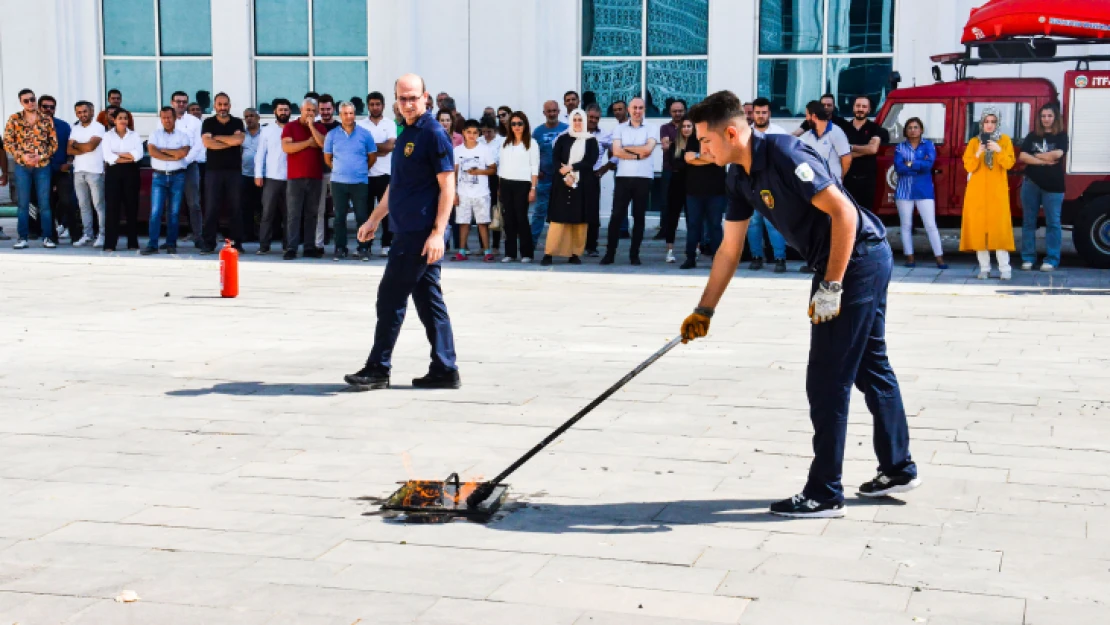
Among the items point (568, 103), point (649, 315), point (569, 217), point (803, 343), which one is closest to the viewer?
point (803, 343)

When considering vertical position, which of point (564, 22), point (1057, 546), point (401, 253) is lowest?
point (1057, 546)

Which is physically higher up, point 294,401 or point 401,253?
point 401,253

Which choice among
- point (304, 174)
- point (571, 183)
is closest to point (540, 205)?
point (571, 183)

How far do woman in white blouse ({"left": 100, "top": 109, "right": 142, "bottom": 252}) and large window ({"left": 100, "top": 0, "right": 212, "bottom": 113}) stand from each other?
5.50m

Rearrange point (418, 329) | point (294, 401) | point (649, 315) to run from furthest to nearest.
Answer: point (649, 315)
point (418, 329)
point (294, 401)

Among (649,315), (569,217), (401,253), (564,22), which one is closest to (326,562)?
(401,253)

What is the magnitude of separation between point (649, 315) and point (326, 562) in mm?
6817

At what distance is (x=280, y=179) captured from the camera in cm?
1622

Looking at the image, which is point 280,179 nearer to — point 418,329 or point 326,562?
point 418,329

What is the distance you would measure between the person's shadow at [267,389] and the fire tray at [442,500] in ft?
7.62

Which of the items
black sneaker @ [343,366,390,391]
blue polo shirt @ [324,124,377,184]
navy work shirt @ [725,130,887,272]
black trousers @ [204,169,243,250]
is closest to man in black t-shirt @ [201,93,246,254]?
black trousers @ [204,169,243,250]

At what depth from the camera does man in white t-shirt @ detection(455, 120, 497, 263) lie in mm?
15961

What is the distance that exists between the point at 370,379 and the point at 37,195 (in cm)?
1080

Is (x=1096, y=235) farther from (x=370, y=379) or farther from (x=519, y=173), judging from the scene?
(x=370, y=379)
